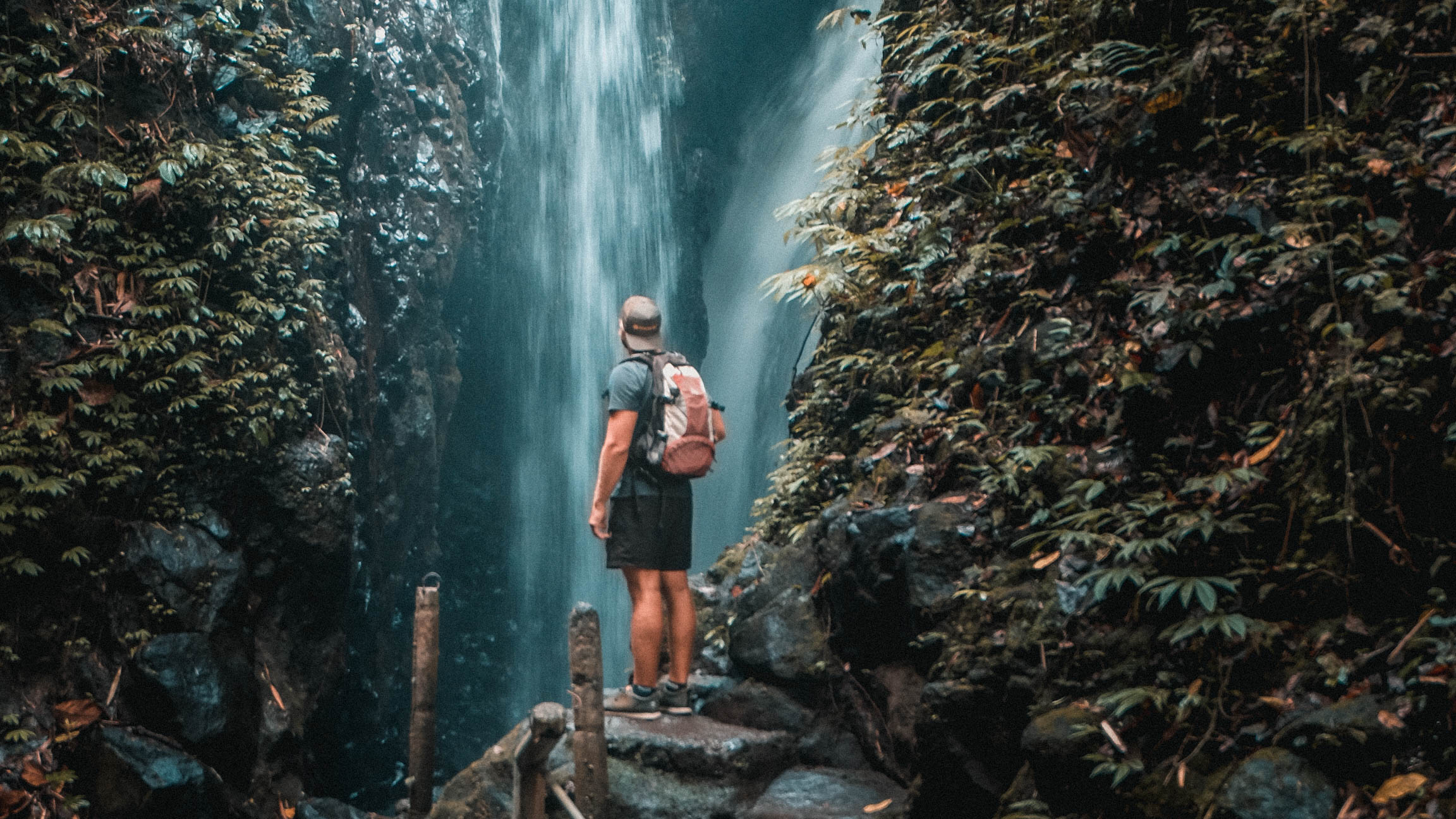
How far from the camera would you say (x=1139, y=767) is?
93.5 inches

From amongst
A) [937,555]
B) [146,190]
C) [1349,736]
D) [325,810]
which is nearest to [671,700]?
[937,555]

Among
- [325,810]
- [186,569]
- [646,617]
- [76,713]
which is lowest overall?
[325,810]

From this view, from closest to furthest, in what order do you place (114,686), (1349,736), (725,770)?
1. (1349,736)
2. (725,770)
3. (114,686)

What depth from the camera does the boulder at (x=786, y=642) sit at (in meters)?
4.55

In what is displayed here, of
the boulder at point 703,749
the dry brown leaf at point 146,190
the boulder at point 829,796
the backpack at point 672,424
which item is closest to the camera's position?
the boulder at point 829,796

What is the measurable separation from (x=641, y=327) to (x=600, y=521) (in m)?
1.10

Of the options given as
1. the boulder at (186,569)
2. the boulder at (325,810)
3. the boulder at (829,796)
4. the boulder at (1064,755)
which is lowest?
the boulder at (325,810)

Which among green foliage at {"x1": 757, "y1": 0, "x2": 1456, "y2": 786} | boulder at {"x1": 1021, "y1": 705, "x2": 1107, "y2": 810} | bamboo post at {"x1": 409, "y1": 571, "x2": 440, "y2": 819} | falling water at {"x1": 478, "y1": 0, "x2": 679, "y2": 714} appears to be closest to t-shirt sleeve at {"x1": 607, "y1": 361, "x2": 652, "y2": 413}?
green foliage at {"x1": 757, "y1": 0, "x2": 1456, "y2": 786}

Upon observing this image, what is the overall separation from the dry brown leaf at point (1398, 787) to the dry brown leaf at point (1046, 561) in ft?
4.00

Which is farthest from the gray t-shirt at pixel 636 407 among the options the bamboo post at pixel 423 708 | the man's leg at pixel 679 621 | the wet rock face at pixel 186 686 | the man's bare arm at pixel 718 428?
the wet rock face at pixel 186 686

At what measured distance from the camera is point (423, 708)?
520cm

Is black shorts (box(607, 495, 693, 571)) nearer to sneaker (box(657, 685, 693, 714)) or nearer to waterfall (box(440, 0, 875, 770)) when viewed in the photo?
sneaker (box(657, 685, 693, 714))

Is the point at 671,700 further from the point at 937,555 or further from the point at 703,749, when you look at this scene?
the point at 937,555

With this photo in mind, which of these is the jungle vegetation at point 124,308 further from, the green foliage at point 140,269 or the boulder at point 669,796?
the boulder at point 669,796
